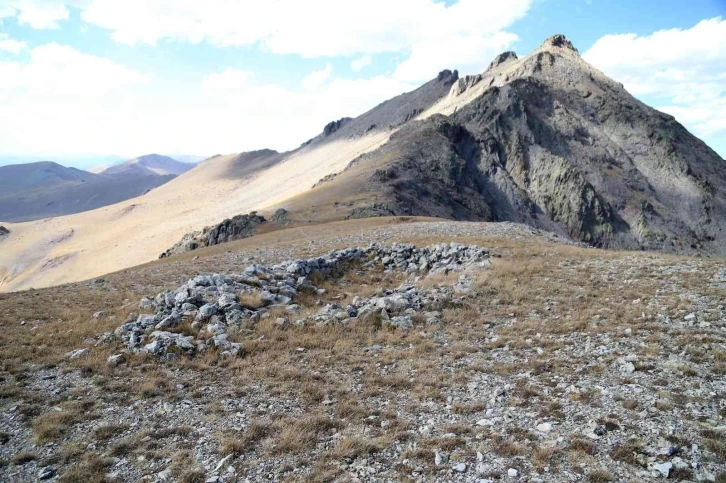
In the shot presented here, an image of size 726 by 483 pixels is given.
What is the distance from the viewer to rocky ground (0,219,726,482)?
7.44 meters

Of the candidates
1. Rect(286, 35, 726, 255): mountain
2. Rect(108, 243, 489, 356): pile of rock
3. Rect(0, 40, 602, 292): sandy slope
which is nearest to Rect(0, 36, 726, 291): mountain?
Rect(286, 35, 726, 255): mountain

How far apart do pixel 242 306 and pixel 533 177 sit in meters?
91.8

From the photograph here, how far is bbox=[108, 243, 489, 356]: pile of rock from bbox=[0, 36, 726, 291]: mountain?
129 feet

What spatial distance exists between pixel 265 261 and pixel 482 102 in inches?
3689

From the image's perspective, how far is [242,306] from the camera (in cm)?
1515

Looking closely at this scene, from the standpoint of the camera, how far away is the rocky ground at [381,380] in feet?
24.4

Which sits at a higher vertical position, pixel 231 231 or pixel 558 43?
pixel 558 43

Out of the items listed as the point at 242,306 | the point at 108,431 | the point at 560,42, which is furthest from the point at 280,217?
the point at 560,42

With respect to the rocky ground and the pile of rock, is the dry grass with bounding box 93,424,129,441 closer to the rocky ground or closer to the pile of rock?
the rocky ground

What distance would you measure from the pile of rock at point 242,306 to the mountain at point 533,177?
3927 centimetres

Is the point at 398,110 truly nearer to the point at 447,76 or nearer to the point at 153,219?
the point at 447,76

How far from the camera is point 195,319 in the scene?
14.0 metres

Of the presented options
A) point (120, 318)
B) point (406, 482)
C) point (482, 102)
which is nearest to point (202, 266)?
point (120, 318)

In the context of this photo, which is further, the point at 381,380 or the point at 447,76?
the point at 447,76
